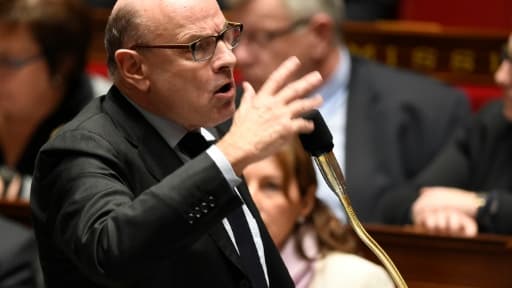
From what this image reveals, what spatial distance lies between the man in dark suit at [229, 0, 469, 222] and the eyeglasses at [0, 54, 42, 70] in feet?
1.71

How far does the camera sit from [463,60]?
3.04m

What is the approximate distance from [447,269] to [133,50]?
107 centimetres

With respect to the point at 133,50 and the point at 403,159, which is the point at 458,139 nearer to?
the point at 403,159

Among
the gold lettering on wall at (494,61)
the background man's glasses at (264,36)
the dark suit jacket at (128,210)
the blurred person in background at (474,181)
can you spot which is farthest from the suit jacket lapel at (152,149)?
the gold lettering on wall at (494,61)

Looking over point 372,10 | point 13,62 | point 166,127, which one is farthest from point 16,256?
point 372,10

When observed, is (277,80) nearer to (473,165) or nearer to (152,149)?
(152,149)

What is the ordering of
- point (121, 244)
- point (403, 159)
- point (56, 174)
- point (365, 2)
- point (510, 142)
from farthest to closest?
Result: point (365, 2)
point (403, 159)
point (510, 142)
point (56, 174)
point (121, 244)

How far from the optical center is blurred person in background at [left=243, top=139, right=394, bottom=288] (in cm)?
197

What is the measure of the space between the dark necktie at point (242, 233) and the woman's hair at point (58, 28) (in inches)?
57.2

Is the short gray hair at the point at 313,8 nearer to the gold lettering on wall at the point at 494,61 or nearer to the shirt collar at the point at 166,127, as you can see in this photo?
the gold lettering on wall at the point at 494,61

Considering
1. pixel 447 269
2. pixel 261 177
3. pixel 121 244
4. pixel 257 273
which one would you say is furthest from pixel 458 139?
pixel 121 244

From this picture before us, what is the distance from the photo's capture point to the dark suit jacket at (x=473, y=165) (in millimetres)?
2543

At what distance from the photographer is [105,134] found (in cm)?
126

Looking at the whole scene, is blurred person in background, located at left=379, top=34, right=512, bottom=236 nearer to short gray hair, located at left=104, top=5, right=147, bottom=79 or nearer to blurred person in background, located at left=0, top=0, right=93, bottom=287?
blurred person in background, located at left=0, top=0, right=93, bottom=287
